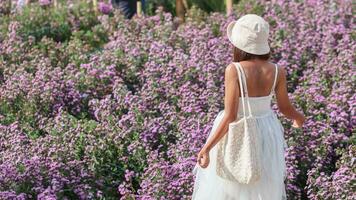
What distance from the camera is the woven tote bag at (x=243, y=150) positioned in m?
Result: 3.94

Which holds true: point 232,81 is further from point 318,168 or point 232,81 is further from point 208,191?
point 318,168

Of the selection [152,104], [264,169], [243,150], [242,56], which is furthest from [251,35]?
[152,104]

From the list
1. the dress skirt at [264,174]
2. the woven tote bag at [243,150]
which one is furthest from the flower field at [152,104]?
Answer: the woven tote bag at [243,150]

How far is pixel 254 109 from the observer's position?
3.98 m

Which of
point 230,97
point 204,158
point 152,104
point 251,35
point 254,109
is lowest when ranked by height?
point 152,104

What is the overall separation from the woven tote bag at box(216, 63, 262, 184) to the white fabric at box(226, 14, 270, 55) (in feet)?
0.77

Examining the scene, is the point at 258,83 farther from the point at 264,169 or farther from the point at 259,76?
the point at 264,169

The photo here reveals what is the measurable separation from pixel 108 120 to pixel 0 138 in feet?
2.66

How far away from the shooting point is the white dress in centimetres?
402

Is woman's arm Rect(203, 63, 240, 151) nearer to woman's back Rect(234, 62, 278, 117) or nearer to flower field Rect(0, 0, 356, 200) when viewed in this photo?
woman's back Rect(234, 62, 278, 117)

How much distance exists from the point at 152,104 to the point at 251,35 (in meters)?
2.39

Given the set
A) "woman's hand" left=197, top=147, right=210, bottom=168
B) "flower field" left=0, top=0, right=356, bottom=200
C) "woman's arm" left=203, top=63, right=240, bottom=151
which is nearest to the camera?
"woman's arm" left=203, top=63, right=240, bottom=151

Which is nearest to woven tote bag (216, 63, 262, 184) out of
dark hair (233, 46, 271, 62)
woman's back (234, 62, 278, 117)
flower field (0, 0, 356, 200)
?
woman's back (234, 62, 278, 117)

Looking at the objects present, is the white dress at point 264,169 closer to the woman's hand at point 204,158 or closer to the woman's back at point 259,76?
the woman's back at point 259,76
